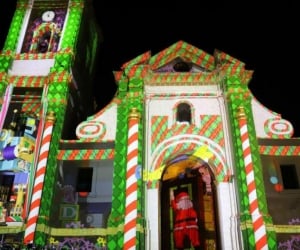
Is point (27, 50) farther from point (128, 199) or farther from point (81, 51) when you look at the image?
point (128, 199)

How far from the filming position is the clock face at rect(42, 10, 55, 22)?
20969 mm

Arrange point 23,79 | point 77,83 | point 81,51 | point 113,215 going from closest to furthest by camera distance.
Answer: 1. point 113,215
2. point 23,79
3. point 77,83
4. point 81,51

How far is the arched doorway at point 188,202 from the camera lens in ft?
51.9

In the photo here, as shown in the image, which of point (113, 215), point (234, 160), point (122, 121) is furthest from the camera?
point (122, 121)

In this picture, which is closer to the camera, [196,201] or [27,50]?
[196,201]

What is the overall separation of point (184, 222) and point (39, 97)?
28.9 feet

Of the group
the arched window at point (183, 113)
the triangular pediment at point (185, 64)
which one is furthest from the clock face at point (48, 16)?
the arched window at point (183, 113)

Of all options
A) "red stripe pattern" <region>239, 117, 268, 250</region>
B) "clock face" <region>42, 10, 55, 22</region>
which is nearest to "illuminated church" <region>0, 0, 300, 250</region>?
"red stripe pattern" <region>239, 117, 268, 250</region>

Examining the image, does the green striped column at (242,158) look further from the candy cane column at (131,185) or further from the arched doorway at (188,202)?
the candy cane column at (131,185)

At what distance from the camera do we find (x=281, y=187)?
15.3 m

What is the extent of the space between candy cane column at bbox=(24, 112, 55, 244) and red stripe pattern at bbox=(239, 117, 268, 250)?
8.21 meters

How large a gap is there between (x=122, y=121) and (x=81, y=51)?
6360mm

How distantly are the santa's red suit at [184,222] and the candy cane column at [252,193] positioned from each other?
2.69 metres

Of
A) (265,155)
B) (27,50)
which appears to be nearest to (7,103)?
(27,50)
